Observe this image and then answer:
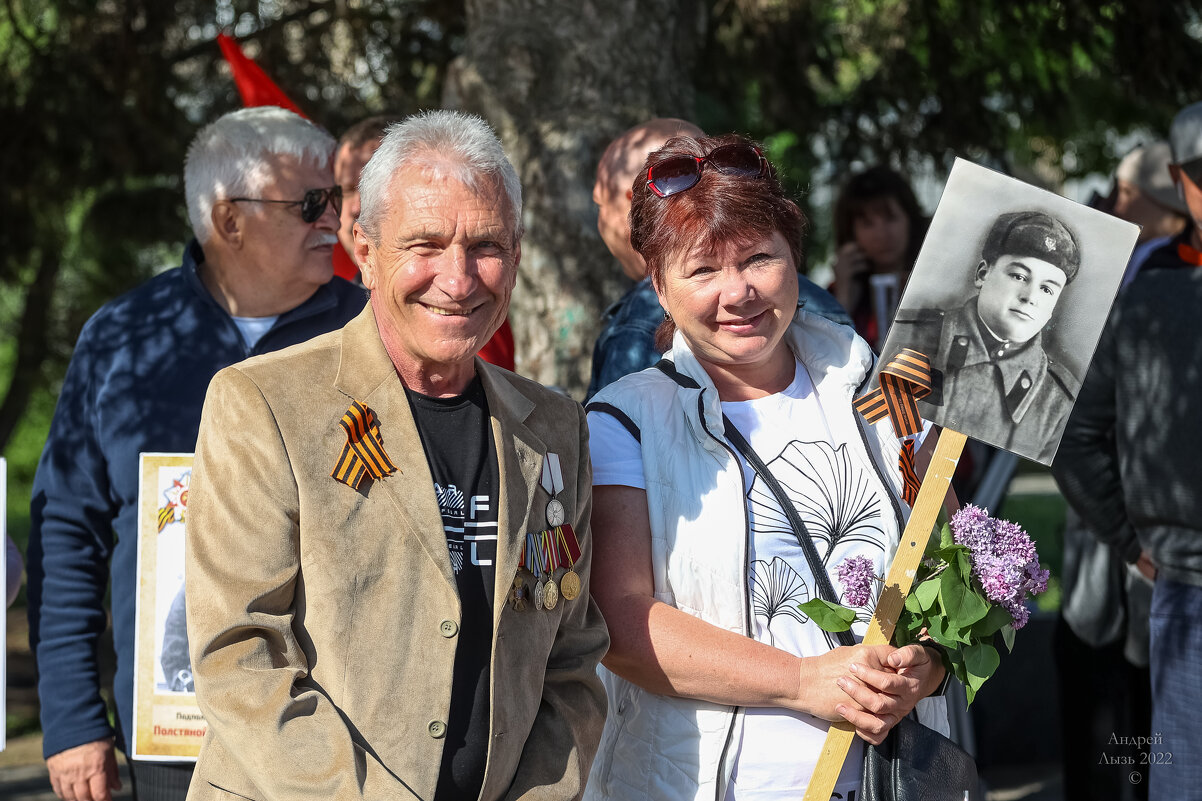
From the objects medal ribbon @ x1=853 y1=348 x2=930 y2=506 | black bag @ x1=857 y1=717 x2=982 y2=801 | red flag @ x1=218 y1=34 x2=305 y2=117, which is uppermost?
red flag @ x1=218 y1=34 x2=305 y2=117

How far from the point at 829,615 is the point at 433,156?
106 cm

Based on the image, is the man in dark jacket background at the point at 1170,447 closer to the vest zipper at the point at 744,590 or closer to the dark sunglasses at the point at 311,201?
the vest zipper at the point at 744,590

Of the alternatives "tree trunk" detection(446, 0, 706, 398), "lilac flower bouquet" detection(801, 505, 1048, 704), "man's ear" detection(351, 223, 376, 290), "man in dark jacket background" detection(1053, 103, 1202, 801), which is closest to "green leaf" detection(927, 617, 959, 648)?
"lilac flower bouquet" detection(801, 505, 1048, 704)

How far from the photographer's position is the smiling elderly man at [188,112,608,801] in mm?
1979

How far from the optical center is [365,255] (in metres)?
2.26

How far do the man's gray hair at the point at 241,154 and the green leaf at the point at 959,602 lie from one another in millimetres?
1981

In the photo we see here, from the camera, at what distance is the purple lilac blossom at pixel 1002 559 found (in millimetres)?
2189

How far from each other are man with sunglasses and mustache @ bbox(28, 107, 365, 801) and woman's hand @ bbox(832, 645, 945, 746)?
1593 millimetres

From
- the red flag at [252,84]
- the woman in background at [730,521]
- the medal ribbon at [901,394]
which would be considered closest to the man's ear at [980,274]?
the medal ribbon at [901,394]

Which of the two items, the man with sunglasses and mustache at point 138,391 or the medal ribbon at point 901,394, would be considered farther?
the man with sunglasses and mustache at point 138,391

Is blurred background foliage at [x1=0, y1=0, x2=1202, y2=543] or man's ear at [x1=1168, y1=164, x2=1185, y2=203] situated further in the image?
blurred background foliage at [x1=0, y1=0, x2=1202, y2=543]

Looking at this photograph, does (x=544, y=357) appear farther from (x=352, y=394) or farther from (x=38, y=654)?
(x=352, y=394)

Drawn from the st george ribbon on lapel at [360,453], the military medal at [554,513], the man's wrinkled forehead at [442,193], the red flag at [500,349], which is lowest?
the military medal at [554,513]

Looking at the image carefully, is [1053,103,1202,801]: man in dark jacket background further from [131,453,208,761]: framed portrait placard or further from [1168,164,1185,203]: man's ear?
[131,453,208,761]: framed portrait placard
